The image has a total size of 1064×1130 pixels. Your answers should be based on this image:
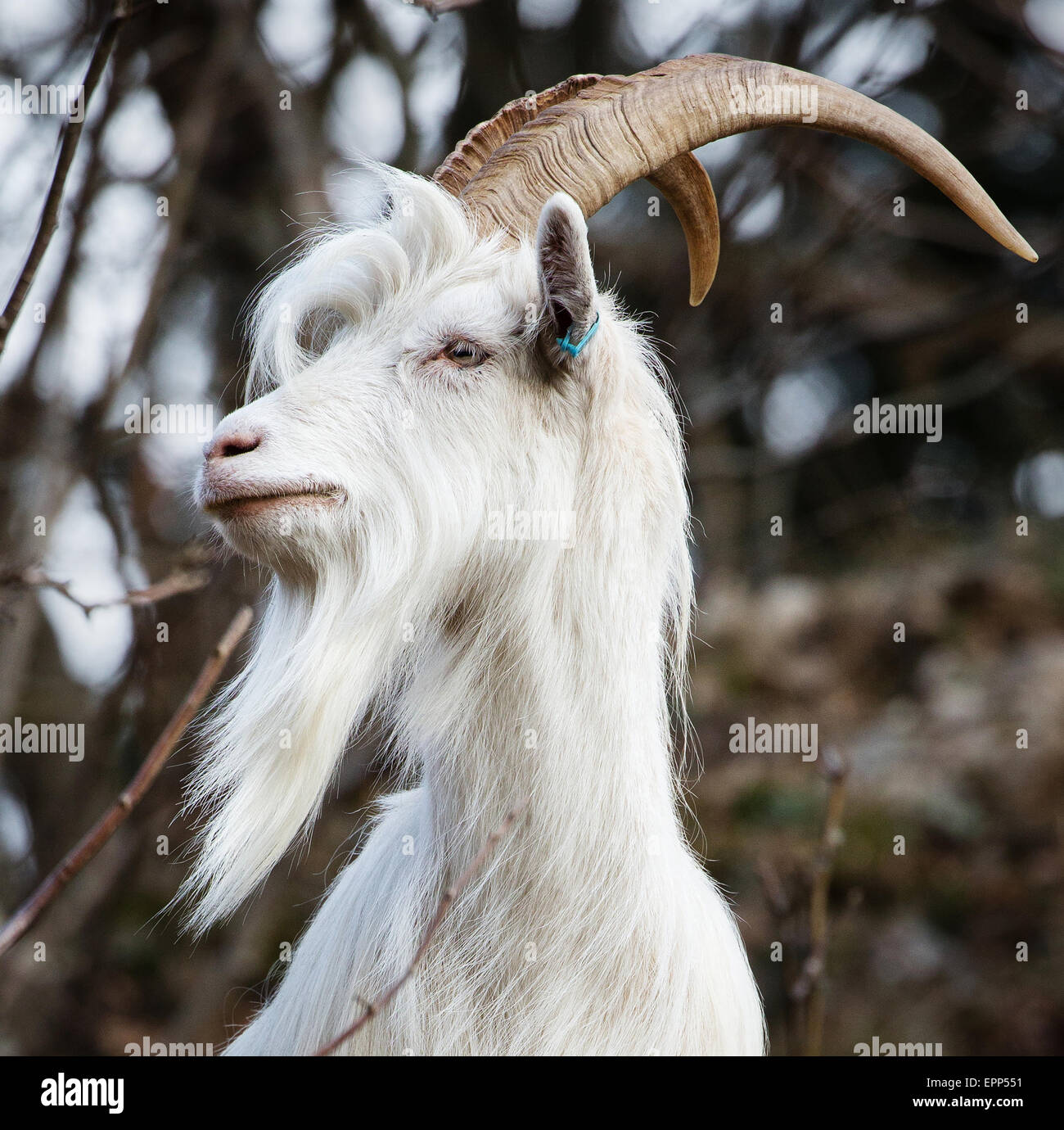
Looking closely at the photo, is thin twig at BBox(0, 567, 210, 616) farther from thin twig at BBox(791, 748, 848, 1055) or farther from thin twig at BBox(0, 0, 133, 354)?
thin twig at BBox(791, 748, 848, 1055)

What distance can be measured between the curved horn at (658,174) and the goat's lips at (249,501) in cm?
80

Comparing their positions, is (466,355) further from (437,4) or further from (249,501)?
(437,4)

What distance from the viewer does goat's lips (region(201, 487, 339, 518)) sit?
5.75 feet

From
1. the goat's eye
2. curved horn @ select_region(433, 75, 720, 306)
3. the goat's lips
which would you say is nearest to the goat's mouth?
the goat's lips

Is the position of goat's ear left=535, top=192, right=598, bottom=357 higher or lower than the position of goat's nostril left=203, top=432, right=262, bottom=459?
higher

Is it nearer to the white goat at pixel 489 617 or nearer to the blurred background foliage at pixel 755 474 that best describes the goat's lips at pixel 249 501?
the white goat at pixel 489 617

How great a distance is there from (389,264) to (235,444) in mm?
481

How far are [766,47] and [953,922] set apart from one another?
15.9 ft

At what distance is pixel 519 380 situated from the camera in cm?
195

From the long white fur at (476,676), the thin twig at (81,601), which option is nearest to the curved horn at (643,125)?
the long white fur at (476,676)

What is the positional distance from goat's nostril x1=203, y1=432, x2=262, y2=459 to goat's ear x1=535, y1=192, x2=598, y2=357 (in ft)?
1.71

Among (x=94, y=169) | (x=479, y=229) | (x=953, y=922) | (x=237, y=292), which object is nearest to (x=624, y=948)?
(x=479, y=229)
